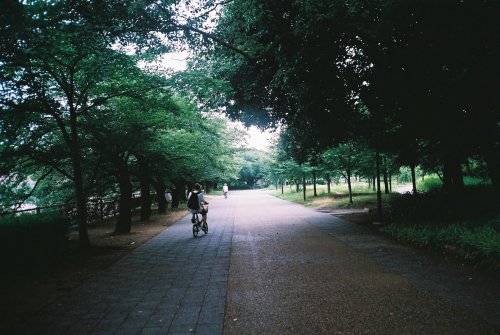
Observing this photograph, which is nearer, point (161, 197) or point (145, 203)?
point (145, 203)

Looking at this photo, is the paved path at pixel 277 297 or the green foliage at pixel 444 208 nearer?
the paved path at pixel 277 297

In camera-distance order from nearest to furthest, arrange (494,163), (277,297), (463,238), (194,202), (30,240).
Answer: (277,297) < (463,238) < (30,240) < (494,163) < (194,202)

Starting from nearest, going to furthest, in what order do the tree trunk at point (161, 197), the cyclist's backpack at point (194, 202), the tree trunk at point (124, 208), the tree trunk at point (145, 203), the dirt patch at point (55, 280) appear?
the dirt patch at point (55, 280) → the cyclist's backpack at point (194, 202) → the tree trunk at point (124, 208) → the tree trunk at point (145, 203) → the tree trunk at point (161, 197)

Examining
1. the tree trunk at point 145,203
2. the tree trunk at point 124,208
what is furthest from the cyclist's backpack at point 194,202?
the tree trunk at point 145,203

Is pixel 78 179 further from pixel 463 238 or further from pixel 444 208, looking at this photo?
pixel 444 208

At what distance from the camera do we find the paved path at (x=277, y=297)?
404cm

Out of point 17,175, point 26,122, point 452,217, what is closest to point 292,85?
point 452,217

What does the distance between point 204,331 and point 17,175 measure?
374 inches

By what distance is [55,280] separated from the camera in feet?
21.8

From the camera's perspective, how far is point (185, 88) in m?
8.82

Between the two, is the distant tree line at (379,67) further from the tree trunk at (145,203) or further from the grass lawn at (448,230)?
the tree trunk at (145,203)

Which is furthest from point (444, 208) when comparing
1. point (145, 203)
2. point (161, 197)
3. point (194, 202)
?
point (161, 197)

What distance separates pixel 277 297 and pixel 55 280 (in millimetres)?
4706

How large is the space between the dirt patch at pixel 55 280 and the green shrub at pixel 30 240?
12.0 inches
